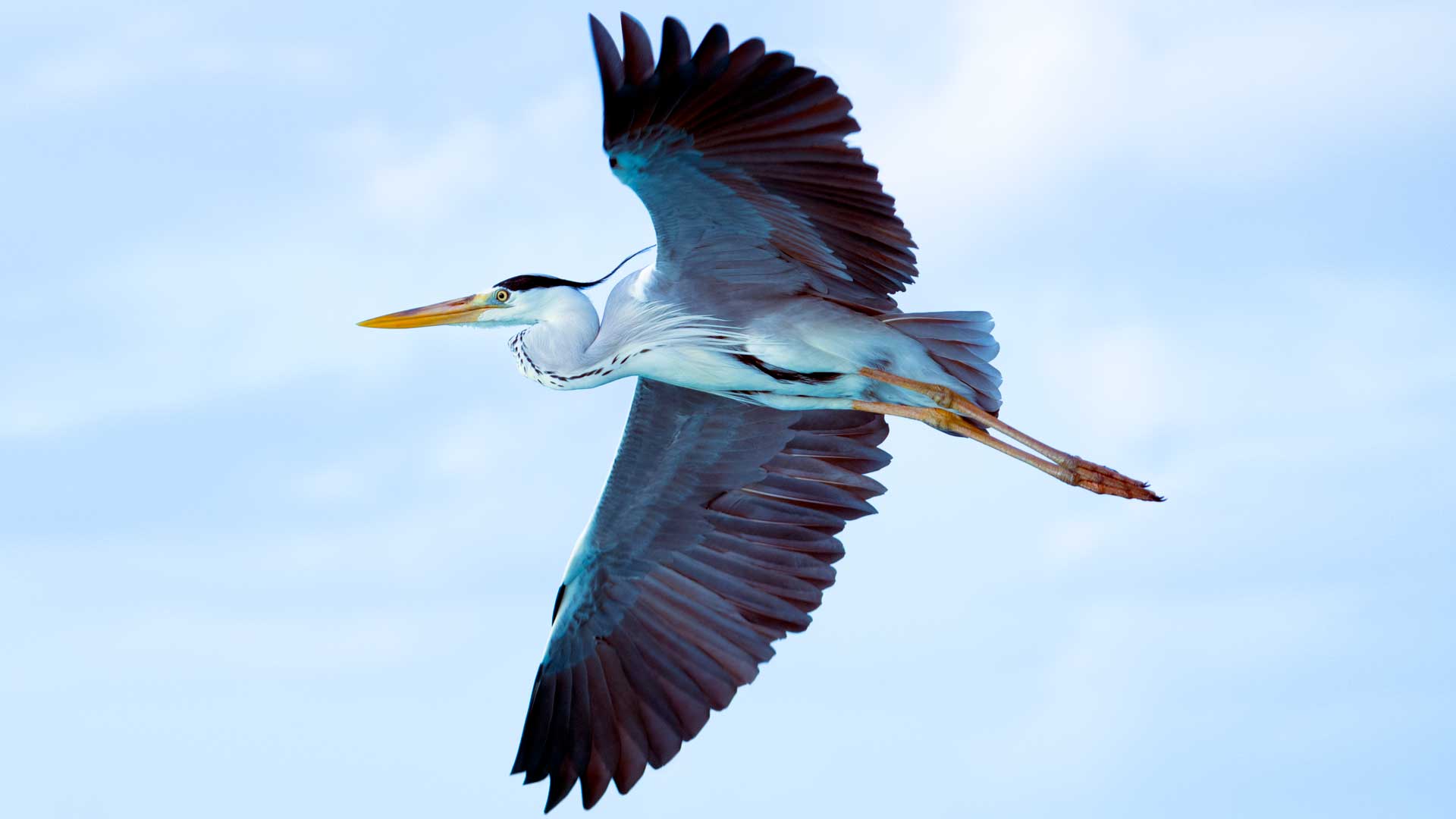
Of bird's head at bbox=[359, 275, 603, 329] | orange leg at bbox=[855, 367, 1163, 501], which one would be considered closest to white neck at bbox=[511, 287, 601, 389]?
bird's head at bbox=[359, 275, 603, 329]

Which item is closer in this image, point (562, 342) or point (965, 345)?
point (562, 342)

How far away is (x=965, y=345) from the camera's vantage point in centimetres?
823

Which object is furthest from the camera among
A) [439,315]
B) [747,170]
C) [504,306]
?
[439,315]

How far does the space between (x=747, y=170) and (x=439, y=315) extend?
2.24 m

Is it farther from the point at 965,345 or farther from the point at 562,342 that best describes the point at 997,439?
the point at 562,342

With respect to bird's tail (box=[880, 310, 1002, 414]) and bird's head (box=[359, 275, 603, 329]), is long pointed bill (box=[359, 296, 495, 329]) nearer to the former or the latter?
bird's head (box=[359, 275, 603, 329])

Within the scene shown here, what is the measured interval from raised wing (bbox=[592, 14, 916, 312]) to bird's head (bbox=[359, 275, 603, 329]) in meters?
0.59

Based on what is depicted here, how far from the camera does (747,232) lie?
25.2 ft

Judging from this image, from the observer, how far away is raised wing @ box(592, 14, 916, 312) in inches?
263

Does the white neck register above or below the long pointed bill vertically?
below

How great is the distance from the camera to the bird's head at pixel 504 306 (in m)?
8.13

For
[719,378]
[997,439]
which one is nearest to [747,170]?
[719,378]

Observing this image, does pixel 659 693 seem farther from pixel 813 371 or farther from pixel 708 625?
pixel 813 371

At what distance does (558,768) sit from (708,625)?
3.63ft
